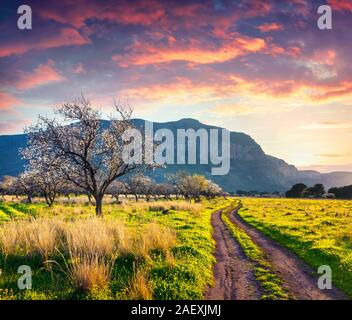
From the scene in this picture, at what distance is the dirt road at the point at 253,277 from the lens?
11273 mm

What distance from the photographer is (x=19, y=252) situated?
1426cm

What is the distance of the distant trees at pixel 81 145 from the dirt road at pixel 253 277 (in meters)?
15.2

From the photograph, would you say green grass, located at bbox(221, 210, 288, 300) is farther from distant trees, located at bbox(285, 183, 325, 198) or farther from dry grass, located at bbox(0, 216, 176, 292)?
distant trees, located at bbox(285, 183, 325, 198)

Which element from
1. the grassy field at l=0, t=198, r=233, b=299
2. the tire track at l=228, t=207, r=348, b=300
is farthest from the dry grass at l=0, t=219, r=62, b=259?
the tire track at l=228, t=207, r=348, b=300

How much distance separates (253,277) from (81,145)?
22.3 m

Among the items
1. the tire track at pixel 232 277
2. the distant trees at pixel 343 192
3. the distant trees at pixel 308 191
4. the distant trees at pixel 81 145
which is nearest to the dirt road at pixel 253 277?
the tire track at pixel 232 277

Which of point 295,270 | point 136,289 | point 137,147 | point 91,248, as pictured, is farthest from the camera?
point 137,147

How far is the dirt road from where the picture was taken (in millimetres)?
11273

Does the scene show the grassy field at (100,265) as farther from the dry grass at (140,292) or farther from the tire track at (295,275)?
the tire track at (295,275)

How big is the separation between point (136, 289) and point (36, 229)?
822cm

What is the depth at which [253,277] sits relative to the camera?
1330 cm
